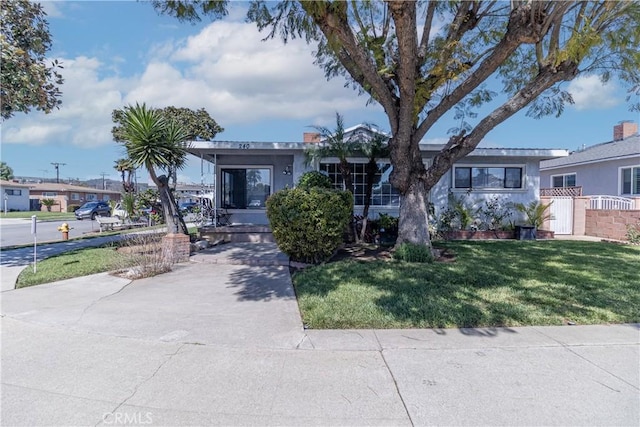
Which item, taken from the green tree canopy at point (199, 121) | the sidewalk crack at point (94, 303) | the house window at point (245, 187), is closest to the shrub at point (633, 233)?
the house window at point (245, 187)

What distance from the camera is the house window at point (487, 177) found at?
47.0 ft

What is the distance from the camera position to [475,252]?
10023mm

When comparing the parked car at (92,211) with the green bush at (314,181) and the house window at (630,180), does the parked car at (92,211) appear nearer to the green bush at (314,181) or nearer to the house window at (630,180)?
the green bush at (314,181)

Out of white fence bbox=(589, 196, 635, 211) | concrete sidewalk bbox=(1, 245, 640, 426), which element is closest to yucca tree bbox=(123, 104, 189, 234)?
concrete sidewalk bbox=(1, 245, 640, 426)

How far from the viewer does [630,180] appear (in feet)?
57.5

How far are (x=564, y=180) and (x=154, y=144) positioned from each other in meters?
23.0

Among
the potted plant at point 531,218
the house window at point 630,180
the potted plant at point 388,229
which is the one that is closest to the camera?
the potted plant at point 388,229

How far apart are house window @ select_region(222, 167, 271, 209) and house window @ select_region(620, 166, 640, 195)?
17240 millimetres

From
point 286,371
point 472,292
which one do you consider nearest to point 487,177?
point 472,292

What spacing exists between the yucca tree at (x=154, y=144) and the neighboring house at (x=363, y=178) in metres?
3.23

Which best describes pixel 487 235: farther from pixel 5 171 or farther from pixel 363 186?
pixel 5 171

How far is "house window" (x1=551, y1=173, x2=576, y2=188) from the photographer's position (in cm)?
2136

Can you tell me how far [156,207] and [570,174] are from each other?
81.5 ft

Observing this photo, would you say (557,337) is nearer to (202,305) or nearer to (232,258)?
(202,305)
